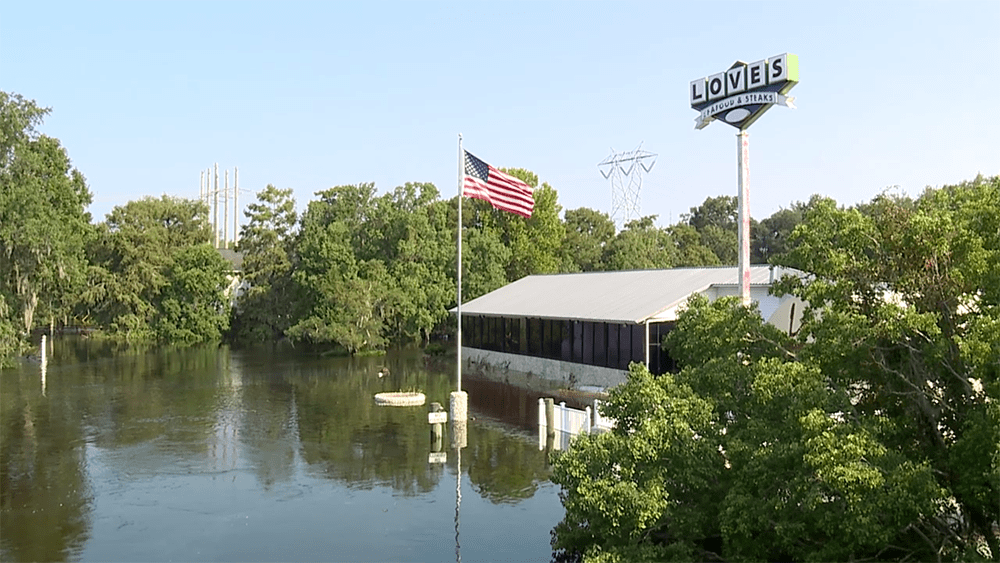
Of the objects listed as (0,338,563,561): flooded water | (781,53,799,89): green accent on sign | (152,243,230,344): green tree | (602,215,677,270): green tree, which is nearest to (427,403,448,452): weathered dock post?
(0,338,563,561): flooded water

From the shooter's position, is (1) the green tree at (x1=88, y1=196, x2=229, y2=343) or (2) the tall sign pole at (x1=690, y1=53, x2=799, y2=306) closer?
(2) the tall sign pole at (x1=690, y1=53, x2=799, y2=306)

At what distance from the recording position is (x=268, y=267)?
69875 millimetres

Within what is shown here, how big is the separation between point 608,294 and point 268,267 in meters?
36.4

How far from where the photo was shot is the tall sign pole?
21844 mm

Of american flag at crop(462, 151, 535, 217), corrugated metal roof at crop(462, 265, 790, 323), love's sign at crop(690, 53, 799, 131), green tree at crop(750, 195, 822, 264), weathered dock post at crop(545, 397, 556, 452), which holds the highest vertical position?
green tree at crop(750, 195, 822, 264)

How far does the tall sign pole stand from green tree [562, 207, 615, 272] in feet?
173

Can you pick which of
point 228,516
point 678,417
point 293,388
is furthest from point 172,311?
point 678,417

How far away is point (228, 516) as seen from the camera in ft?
64.3

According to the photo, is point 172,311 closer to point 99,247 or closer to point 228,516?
point 99,247

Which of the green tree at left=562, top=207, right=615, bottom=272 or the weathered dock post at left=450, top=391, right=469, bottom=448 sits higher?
the green tree at left=562, top=207, right=615, bottom=272

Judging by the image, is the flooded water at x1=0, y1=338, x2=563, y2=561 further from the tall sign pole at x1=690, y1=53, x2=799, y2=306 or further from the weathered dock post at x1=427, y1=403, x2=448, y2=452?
the tall sign pole at x1=690, y1=53, x2=799, y2=306

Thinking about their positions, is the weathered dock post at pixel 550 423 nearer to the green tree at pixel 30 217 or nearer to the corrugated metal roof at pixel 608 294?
the corrugated metal roof at pixel 608 294

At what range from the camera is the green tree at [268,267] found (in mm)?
69750

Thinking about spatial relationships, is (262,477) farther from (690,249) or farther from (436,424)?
(690,249)
